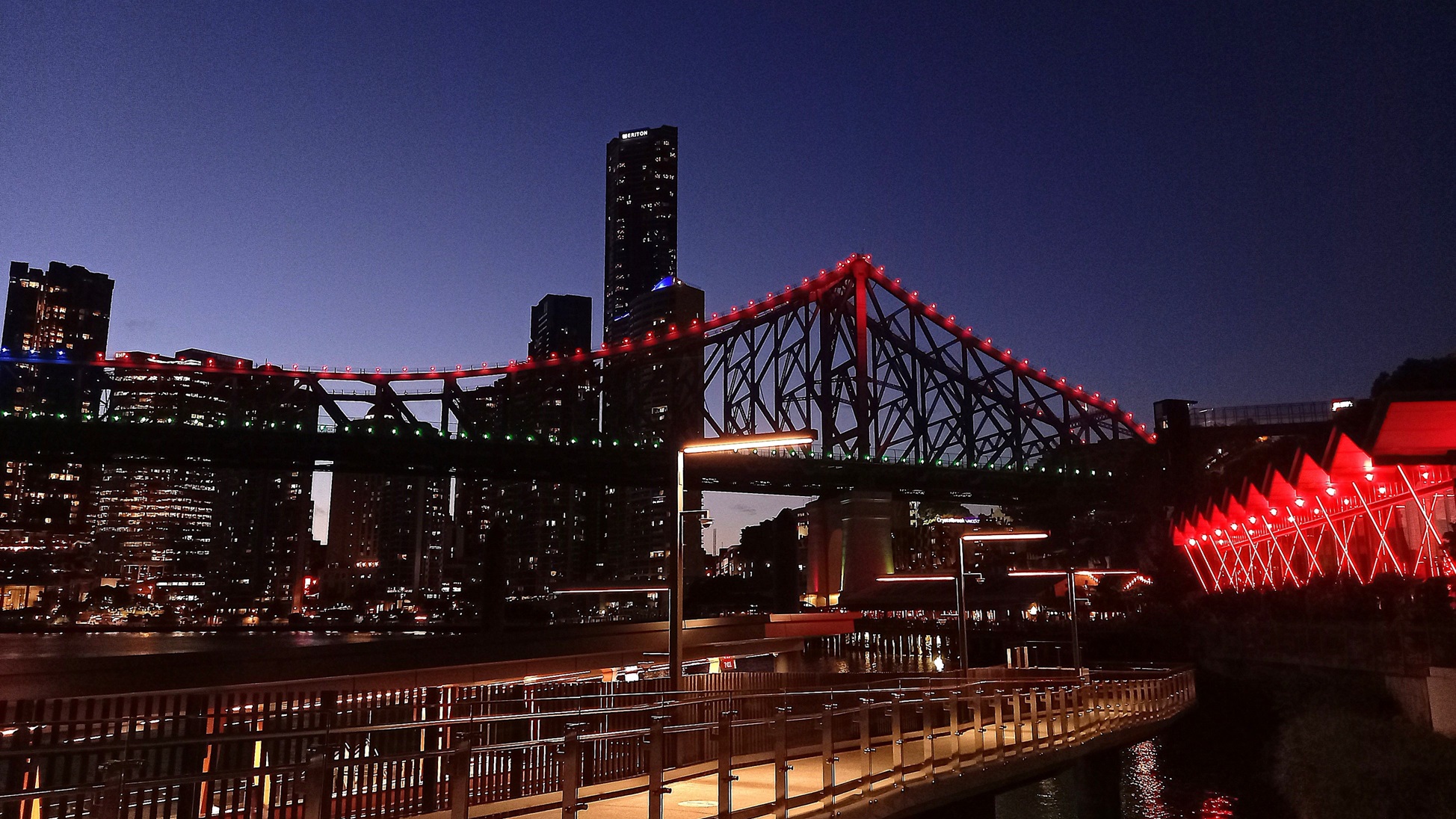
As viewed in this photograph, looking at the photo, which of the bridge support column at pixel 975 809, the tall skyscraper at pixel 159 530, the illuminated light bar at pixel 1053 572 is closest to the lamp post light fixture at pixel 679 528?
the bridge support column at pixel 975 809

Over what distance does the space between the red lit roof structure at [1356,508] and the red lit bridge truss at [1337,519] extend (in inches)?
1.8

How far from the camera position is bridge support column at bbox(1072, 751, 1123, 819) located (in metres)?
22.2

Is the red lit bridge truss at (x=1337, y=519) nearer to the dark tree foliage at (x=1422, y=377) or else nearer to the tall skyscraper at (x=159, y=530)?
the dark tree foliage at (x=1422, y=377)

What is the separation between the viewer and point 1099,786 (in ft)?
72.9

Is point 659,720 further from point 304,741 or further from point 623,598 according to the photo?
point 623,598

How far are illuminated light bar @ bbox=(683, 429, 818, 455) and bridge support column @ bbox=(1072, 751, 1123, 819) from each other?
11629 mm

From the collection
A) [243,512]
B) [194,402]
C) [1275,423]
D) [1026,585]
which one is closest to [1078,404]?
[1275,423]

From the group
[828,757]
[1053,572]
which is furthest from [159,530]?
[828,757]

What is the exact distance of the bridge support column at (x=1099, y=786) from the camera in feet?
72.7

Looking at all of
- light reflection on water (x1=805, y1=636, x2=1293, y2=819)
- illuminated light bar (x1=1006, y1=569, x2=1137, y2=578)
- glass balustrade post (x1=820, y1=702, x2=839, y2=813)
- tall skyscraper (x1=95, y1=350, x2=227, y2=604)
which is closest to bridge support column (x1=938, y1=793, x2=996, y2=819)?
glass balustrade post (x1=820, y1=702, x2=839, y2=813)

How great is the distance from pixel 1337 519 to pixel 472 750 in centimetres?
4594

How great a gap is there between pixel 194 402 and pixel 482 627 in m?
47.7

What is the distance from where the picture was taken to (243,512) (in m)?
197

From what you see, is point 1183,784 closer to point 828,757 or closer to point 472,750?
point 828,757
